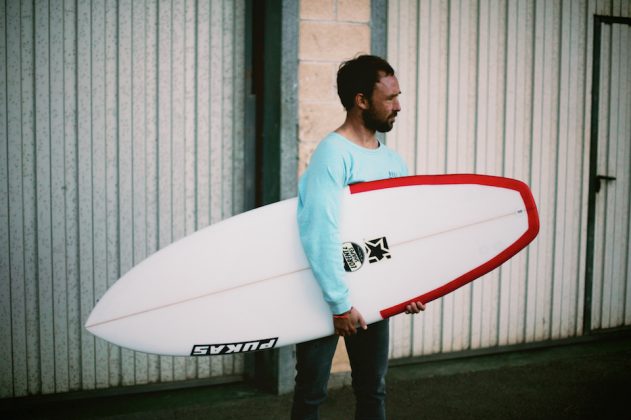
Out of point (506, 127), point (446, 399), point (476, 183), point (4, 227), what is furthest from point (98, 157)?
point (506, 127)

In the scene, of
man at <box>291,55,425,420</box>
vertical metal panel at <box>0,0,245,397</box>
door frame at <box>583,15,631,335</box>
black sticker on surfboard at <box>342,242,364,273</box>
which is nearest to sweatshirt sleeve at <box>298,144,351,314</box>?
man at <box>291,55,425,420</box>

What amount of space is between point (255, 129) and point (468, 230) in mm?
1414

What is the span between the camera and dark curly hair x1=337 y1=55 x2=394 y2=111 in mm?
2139

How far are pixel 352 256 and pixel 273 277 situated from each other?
34cm

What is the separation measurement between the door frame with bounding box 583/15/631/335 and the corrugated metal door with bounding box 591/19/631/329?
0.03 meters

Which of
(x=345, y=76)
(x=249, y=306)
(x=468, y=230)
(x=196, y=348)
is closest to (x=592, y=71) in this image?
(x=468, y=230)

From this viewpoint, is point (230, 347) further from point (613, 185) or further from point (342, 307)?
point (613, 185)

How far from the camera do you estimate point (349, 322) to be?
204 centimetres

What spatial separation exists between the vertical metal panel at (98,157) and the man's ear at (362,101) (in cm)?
139

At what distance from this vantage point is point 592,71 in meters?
4.14

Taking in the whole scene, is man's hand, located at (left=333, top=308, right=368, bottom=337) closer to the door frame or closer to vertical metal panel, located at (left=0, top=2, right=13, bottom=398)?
vertical metal panel, located at (left=0, top=2, right=13, bottom=398)

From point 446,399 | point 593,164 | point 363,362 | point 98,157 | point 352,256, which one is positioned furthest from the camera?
point 593,164

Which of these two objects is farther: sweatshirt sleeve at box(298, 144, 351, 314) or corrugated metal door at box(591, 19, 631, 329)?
corrugated metal door at box(591, 19, 631, 329)

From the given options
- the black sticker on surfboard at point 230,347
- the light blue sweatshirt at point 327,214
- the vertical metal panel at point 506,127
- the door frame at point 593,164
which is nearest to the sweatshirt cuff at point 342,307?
the light blue sweatshirt at point 327,214
